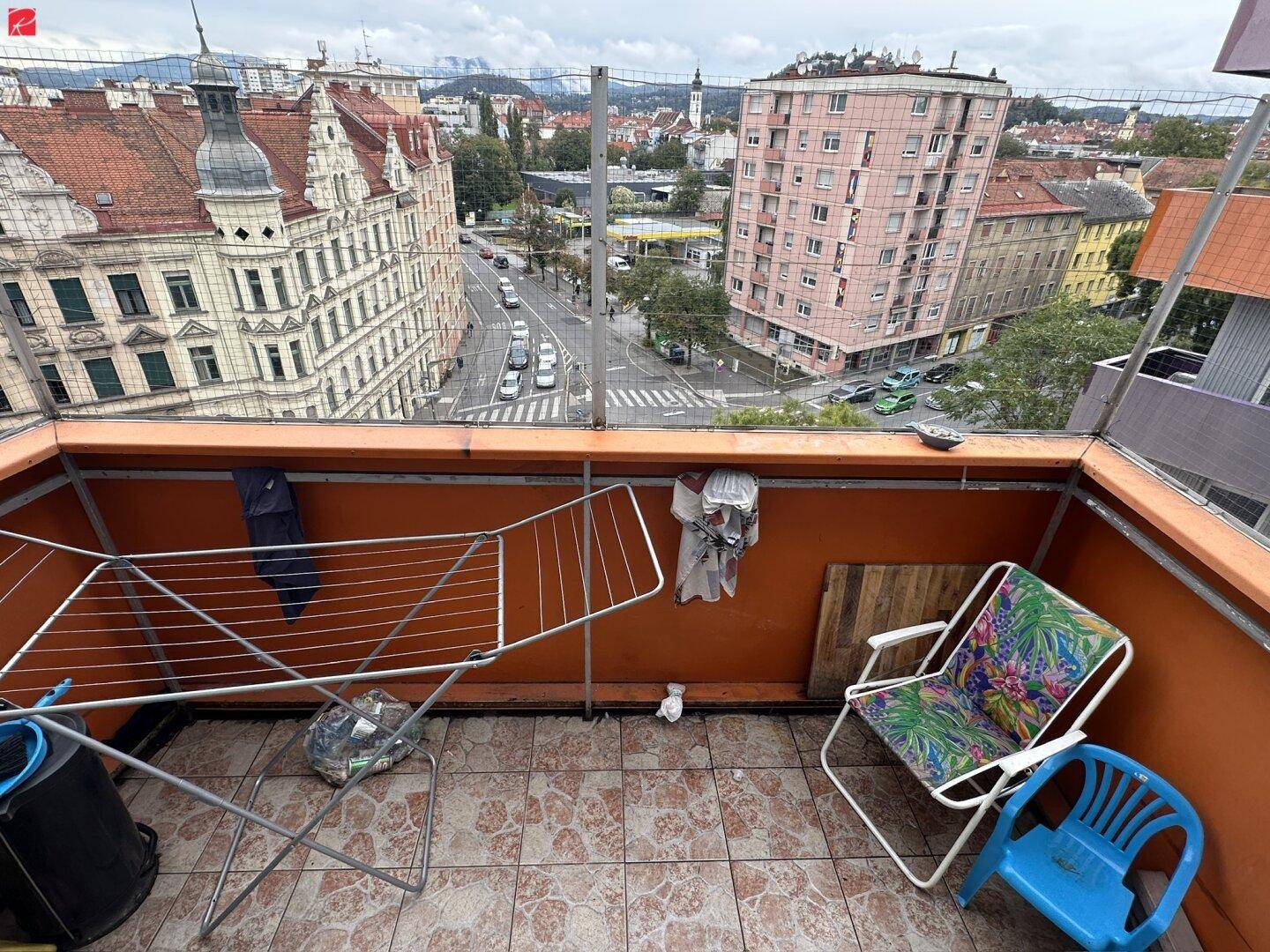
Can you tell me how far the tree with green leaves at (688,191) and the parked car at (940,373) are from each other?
1.37 meters

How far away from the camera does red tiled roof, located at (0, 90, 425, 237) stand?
191cm

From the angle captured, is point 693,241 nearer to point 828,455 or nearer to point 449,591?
point 828,455

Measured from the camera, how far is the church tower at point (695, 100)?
82.5 inches

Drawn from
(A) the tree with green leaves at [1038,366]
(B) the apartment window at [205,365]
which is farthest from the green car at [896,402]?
(B) the apartment window at [205,365]

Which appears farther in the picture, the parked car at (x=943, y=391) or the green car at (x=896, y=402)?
the green car at (x=896, y=402)

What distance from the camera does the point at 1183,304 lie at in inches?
83.7

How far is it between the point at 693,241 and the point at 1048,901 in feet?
8.57

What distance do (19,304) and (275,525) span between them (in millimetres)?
1141

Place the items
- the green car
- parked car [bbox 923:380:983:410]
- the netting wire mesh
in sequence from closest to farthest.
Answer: the netting wire mesh, parked car [bbox 923:380:983:410], the green car

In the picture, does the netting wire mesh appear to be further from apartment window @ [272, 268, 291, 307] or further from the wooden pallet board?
the wooden pallet board

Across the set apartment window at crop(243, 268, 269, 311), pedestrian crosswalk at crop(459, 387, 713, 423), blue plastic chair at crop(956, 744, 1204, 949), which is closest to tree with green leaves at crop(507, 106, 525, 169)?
pedestrian crosswalk at crop(459, 387, 713, 423)

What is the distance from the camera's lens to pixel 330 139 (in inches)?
95.7

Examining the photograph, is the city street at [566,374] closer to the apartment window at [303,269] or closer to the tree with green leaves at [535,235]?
the tree with green leaves at [535,235]

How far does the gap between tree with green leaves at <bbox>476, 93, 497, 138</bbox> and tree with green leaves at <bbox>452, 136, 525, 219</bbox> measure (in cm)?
3
